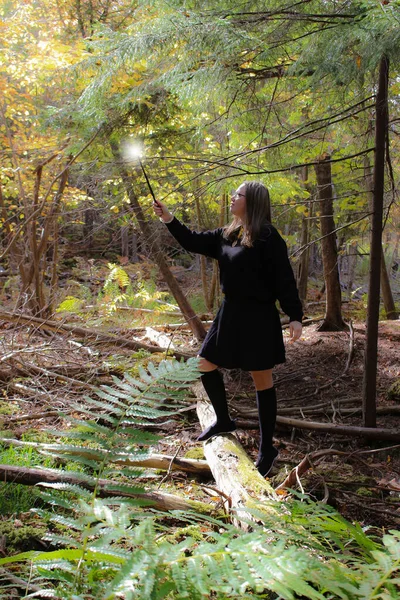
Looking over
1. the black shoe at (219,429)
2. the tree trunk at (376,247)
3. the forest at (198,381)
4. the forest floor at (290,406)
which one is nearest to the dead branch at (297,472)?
the forest at (198,381)

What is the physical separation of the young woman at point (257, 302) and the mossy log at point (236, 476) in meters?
0.29

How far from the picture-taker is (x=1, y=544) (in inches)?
86.3

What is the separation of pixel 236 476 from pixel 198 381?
7.38ft

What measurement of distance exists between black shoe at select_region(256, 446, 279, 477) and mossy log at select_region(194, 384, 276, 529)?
182mm

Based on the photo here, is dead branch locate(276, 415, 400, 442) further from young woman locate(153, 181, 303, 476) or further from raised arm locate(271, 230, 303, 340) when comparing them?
raised arm locate(271, 230, 303, 340)

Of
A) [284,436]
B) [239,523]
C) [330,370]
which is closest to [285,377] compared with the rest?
[330,370]

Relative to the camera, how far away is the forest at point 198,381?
1242mm

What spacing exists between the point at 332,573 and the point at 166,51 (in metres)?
4.29

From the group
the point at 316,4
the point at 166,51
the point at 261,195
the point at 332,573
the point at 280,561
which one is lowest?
the point at 332,573

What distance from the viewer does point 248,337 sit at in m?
3.49

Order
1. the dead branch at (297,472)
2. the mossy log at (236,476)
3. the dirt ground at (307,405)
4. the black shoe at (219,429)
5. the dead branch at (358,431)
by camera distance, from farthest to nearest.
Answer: the dead branch at (358,431), the black shoe at (219,429), the dirt ground at (307,405), the dead branch at (297,472), the mossy log at (236,476)

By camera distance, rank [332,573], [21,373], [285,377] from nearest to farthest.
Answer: [332,573] → [21,373] → [285,377]

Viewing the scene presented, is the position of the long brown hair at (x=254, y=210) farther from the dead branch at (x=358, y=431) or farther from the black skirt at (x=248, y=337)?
the dead branch at (x=358, y=431)

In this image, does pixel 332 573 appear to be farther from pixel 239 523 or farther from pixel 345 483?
pixel 345 483
